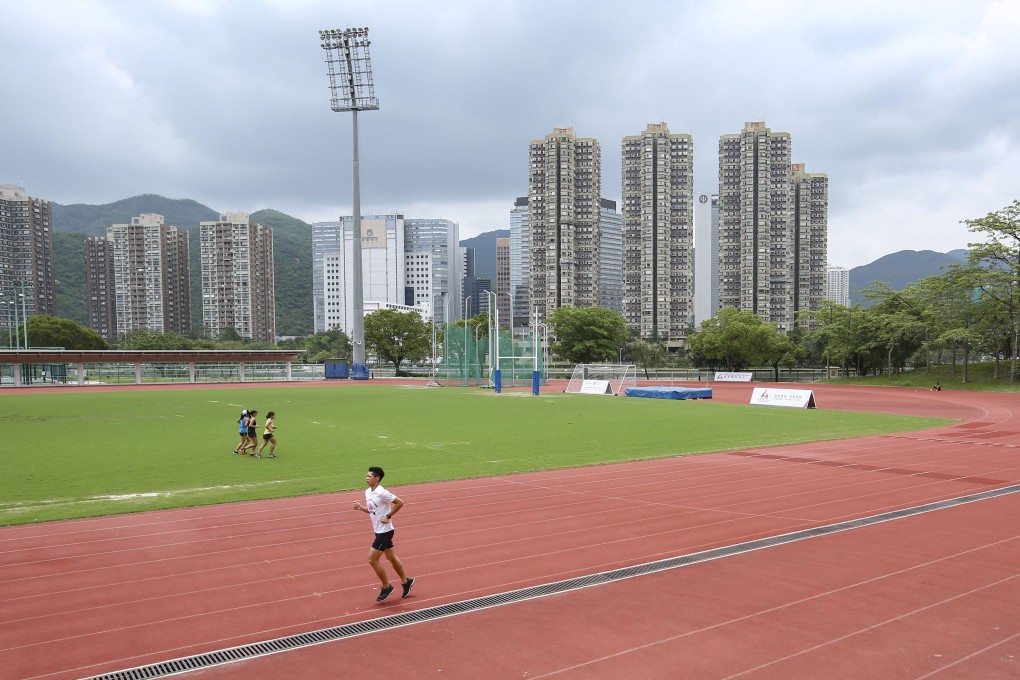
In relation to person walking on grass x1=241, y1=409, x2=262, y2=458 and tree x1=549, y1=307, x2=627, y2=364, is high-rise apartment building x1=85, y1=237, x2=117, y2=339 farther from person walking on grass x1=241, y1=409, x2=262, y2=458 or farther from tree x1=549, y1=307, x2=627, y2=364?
person walking on grass x1=241, y1=409, x2=262, y2=458

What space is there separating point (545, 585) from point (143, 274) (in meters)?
161

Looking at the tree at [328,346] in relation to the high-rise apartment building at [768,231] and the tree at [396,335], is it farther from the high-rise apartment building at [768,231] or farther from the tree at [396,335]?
the high-rise apartment building at [768,231]

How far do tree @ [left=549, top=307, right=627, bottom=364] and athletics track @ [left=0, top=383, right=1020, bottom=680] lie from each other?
A: 64.7m

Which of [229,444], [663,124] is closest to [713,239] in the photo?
[663,124]

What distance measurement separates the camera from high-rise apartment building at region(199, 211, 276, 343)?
495 ft

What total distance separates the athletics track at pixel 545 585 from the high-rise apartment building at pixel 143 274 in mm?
153357

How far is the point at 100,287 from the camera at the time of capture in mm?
148625

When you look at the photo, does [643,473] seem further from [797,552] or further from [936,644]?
[936,644]

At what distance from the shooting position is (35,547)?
9500mm

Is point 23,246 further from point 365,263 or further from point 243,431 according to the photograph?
point 243,431

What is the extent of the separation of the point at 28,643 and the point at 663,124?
131082mm

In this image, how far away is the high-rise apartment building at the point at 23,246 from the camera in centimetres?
11444

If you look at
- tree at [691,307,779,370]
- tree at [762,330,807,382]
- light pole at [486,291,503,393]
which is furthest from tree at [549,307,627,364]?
light pole at [486,291,503,393]

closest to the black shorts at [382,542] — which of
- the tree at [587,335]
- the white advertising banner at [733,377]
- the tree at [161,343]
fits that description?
the white advertising banner at [733,377]
